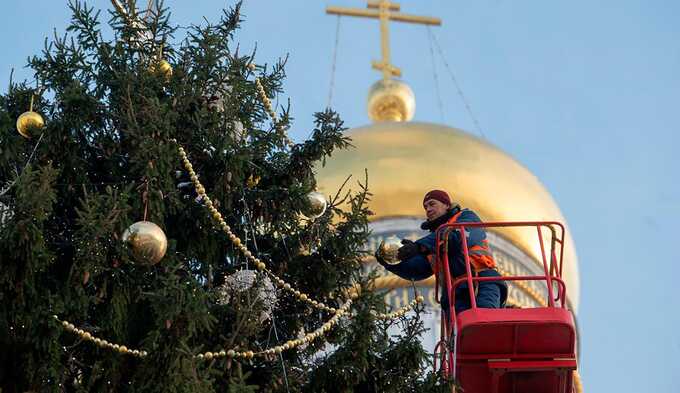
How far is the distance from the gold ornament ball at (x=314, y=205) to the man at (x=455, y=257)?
0.66 m

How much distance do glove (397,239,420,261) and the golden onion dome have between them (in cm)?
1068

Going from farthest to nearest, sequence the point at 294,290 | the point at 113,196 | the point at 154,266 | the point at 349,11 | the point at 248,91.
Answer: the point at 349,11 → the point at 248,91 → the point at 294,290 → the point at 154,266 → the point at 113,196

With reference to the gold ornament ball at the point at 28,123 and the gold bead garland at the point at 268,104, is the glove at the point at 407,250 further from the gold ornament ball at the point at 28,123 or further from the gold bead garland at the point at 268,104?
the gold ornament ball at the point at 28,123

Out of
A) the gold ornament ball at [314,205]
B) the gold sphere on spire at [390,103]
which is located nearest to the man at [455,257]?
the gold ornament ball at [314,205]

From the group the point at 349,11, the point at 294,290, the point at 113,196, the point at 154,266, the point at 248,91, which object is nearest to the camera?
the point at 113,196

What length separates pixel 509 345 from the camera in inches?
334

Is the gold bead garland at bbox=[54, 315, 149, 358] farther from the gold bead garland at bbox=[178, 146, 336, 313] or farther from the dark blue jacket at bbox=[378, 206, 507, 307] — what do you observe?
the dark blue jacket at bbox=[378, 206, 507, 307]

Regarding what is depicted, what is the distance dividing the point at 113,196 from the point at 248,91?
1.86m

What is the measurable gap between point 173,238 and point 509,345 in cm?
209

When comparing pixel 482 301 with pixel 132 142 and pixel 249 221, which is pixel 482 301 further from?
pixel 132 142

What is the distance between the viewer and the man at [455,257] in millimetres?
8922

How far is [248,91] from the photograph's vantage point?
9.09 metres

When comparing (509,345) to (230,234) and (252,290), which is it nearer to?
(252,290)

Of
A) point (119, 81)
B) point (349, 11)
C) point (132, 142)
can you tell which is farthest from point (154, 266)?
point (349, 11)
